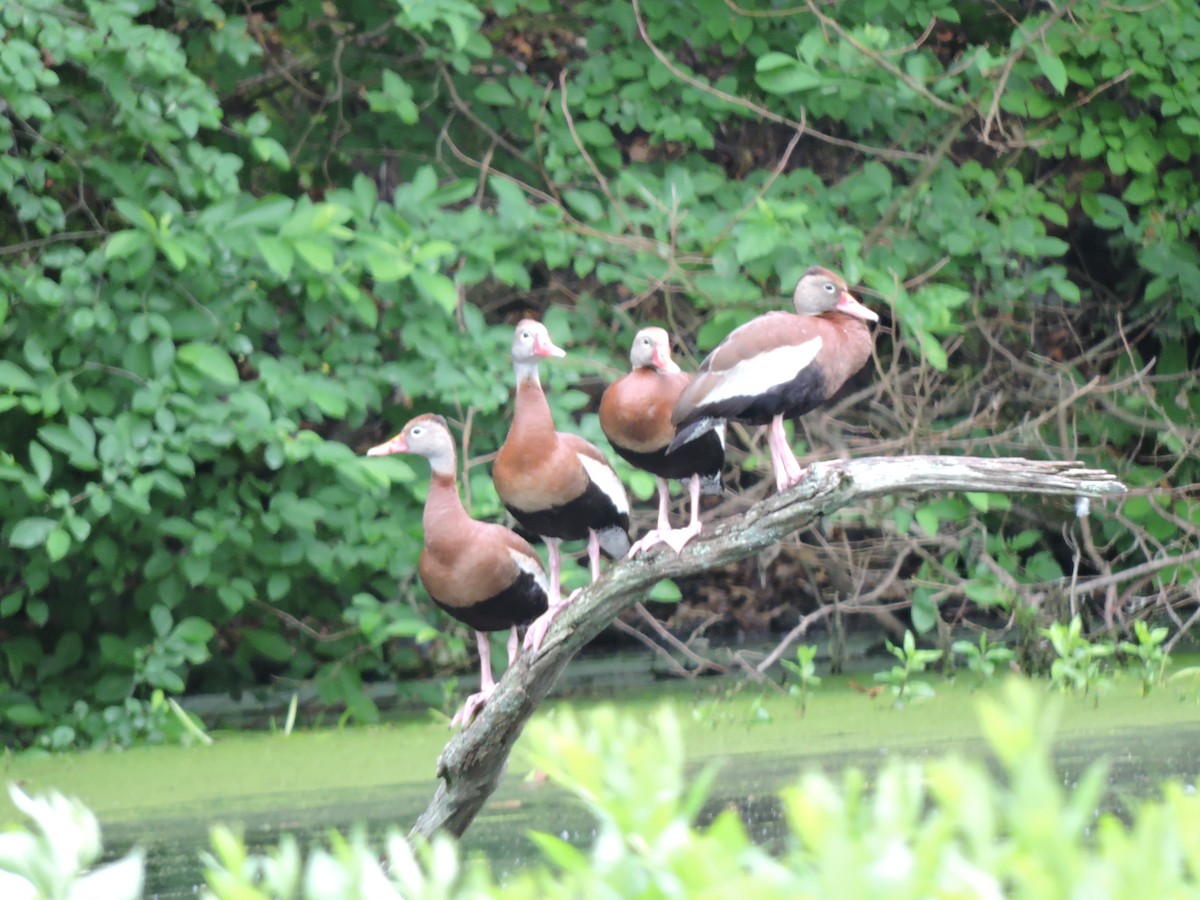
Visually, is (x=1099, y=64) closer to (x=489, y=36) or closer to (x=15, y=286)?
(x=489, y=36)

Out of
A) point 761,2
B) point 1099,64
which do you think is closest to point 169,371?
point 761,2

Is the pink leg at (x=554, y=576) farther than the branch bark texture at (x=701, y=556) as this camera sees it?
Yes

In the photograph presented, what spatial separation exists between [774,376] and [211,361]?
2.59m

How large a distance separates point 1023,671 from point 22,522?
3414mm

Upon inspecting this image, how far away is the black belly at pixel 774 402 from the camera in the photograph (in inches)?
111

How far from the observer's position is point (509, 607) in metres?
3.38

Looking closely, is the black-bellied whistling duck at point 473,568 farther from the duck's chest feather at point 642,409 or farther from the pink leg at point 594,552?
the duck's chest feather at point 642,409

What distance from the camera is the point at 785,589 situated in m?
6.98

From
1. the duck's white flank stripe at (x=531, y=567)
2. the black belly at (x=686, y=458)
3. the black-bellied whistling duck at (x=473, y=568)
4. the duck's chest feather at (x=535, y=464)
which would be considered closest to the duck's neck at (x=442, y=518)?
the black-bellied whistling duck at (x=473, y=568)

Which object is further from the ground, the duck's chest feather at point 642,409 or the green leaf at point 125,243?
the duck's chest feather at point 642,409

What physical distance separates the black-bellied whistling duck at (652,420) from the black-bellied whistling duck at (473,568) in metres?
0.37

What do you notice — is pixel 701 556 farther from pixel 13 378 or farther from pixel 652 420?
pixel 13 378

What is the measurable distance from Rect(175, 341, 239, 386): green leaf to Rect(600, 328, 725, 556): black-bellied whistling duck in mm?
2133

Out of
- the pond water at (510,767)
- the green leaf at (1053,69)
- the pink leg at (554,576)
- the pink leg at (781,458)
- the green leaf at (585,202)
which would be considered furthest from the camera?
the green leaf at (585,202)
